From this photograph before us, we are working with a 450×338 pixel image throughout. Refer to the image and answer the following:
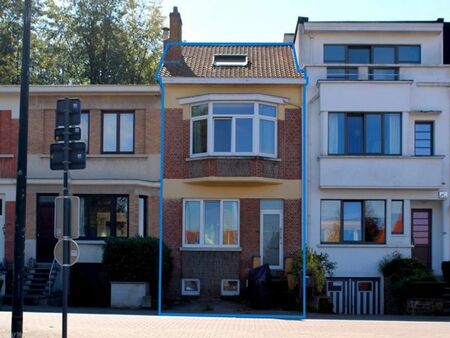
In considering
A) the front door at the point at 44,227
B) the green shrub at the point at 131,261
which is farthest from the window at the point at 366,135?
the front door at the point at 44,227

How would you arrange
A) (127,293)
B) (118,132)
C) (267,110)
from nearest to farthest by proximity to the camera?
(127,293) < (267,110) < (118,132)

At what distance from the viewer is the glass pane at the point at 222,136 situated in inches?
1046

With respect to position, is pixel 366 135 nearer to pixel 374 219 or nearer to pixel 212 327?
pixel 374 219

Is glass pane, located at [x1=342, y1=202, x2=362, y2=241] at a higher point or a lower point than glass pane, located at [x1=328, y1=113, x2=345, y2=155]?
lower

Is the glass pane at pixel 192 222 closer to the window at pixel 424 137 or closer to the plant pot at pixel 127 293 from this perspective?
the plant pot at pixel 127 293

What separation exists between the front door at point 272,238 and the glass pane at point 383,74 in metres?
6.02

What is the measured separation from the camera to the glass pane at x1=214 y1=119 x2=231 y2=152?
26.6 m

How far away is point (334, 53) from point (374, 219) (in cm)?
639

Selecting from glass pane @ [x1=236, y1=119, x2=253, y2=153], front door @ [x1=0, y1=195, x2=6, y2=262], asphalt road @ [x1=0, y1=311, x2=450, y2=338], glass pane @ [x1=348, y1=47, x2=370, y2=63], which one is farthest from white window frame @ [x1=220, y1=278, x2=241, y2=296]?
glass pane @ [x1=348, y1=47, x2=370, y2=63]

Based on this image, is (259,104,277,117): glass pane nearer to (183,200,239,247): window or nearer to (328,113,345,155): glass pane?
(328,113,345,155): glass pane

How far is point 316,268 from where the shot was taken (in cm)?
2512

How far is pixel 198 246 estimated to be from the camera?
26938mm

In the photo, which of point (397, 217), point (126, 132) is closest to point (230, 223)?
point (126, 132)

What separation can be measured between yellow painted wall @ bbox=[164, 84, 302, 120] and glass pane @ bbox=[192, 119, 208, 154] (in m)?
0.55
